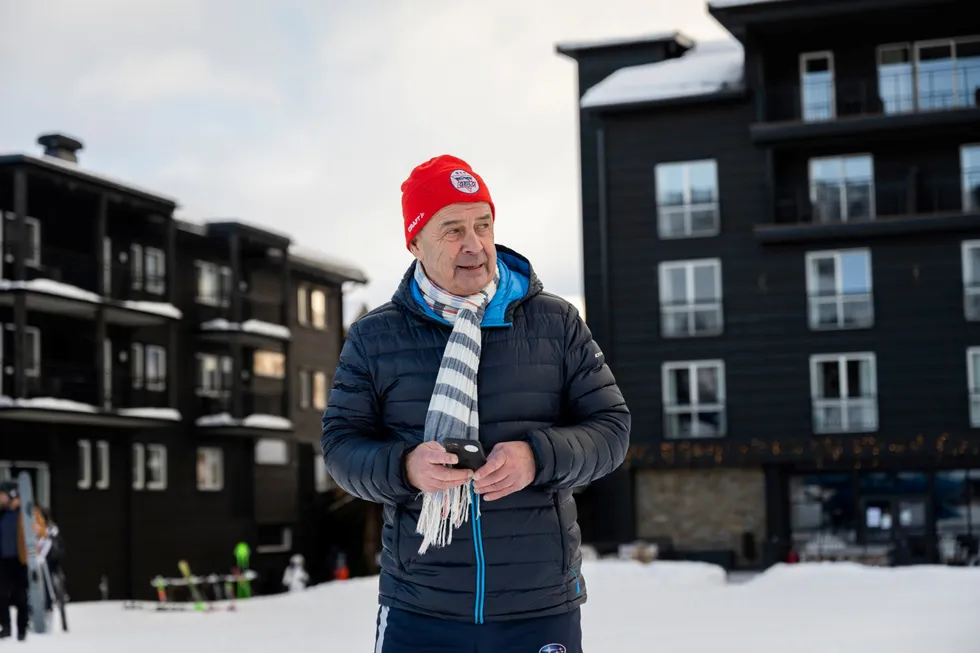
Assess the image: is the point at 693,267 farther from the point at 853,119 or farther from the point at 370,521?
the point at 370,521

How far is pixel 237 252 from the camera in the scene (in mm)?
44344

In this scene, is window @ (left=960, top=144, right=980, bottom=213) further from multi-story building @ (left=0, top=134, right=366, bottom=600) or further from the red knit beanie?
the red knit beanie

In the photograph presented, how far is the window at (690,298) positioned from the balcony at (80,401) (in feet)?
43.0

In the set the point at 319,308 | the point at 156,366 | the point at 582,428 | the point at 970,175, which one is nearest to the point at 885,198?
the point at 970,175

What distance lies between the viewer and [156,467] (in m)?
41.5

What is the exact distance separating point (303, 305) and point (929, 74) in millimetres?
22732

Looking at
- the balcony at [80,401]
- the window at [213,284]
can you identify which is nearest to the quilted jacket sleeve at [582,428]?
the balcony at [80,401]

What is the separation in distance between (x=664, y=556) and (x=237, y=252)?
16289 mm

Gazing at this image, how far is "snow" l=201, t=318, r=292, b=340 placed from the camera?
144 feet

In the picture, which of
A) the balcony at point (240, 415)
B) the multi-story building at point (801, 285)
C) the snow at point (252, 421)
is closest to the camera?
the multi-story building at point (801, 285)

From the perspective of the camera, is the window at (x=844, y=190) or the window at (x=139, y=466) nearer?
the window at (x=844, y=190)

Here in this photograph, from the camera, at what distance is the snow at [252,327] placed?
43.8 meters

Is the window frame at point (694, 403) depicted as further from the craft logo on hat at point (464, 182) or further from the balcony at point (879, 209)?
the craft logo on hat at point (464, 182)

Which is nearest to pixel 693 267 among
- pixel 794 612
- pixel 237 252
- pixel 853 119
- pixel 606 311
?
pixel 606 311
